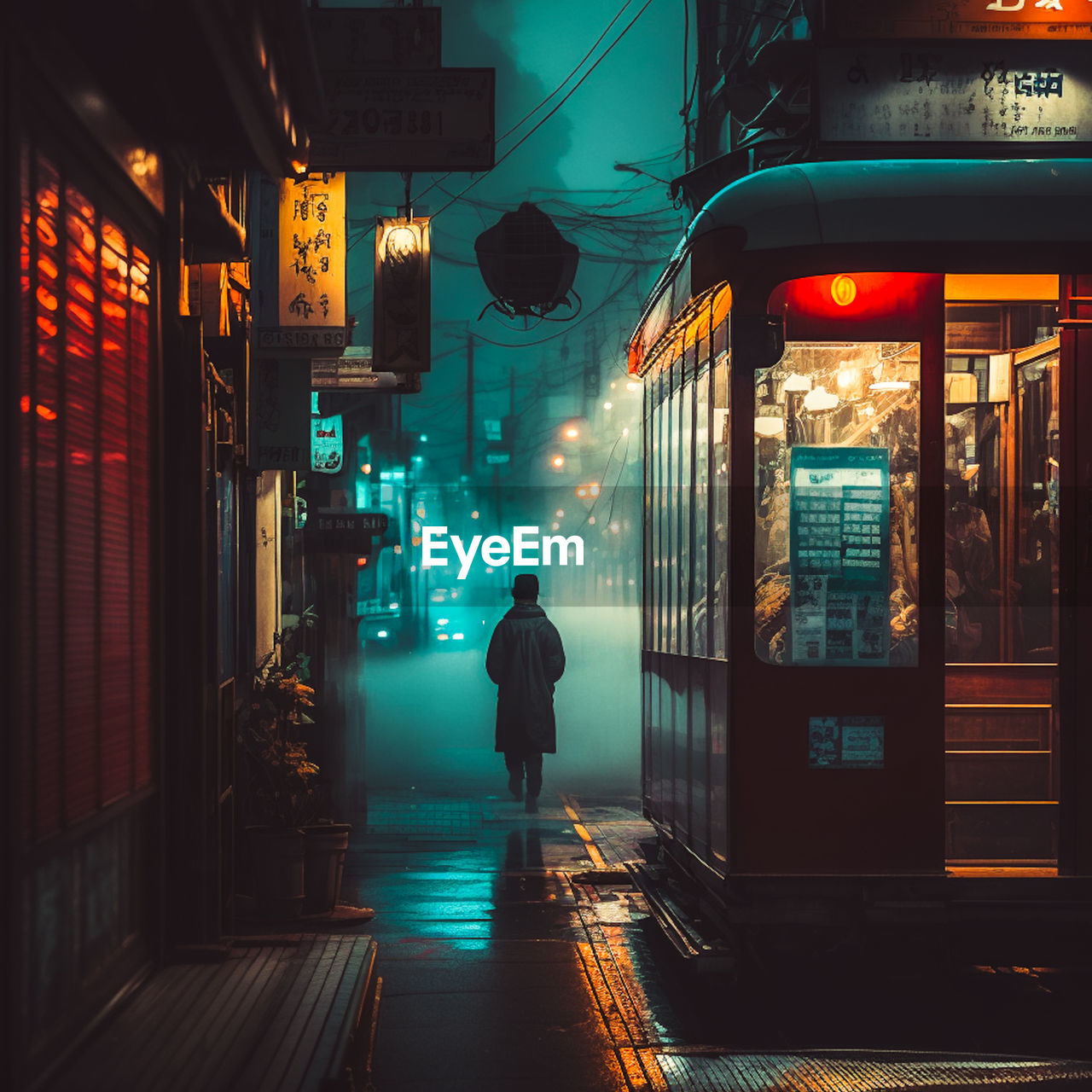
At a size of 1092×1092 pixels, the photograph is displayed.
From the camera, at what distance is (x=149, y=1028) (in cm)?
548

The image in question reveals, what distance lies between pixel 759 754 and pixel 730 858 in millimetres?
535

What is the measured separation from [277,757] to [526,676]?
5820 millimetres

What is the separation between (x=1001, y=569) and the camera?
8.91 m

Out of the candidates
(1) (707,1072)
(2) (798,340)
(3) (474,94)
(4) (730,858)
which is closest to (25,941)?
(1) (707,1072)

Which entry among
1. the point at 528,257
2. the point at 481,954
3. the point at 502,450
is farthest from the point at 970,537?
the point at 502,450

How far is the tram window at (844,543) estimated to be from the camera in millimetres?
6934

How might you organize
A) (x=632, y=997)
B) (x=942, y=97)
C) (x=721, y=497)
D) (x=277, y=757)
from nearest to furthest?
(x=632, y=997)
(x=721, y=497)
(x=942, y=97)
(x=277, y=757)

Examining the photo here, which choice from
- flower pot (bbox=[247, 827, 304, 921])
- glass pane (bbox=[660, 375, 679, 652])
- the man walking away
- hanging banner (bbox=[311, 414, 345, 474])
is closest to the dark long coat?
the man walking away

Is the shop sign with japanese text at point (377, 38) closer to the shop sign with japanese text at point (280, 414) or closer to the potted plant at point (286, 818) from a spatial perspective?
the shop sign with japanese text at point (280, 414)

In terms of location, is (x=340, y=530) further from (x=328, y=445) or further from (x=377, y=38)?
(x=377, y=38)

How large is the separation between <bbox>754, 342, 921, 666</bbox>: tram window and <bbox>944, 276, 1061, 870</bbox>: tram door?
4.73ft

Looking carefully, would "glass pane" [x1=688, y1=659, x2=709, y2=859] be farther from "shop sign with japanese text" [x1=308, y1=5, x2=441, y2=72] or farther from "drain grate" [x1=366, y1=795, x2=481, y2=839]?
"drain grate" [x1=366, y1=795, x2=481, y2=839]

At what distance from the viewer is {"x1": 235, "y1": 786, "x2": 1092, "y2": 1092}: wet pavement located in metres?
5.66

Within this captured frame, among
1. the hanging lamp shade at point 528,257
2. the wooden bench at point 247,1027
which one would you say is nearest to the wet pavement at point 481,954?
the wooden bench at point 247,1027
